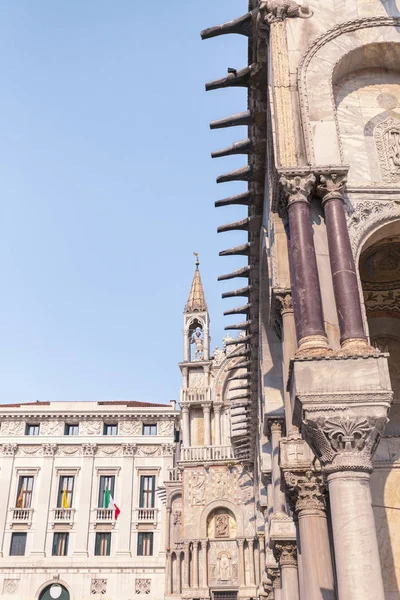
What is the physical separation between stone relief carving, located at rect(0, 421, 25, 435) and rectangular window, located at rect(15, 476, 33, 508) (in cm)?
393

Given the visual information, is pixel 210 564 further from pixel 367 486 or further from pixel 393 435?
pixel 367 486

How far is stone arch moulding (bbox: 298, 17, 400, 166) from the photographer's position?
11.2 meters

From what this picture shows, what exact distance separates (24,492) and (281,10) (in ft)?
156

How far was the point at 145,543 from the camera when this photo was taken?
49875 millimetres

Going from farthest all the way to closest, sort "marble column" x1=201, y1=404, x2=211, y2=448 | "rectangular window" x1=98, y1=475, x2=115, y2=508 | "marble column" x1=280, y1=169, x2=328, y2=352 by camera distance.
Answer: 1. "rectangular window" x1=98, y1=475, x2=115, y2=508
2. "marble column" x1=201, y1=404, x2=211, y2=448
3. "marble column" x1=280, y1=169, x2=328, y2=352

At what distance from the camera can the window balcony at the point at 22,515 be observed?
5025cm

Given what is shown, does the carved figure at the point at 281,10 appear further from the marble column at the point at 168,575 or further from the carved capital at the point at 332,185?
the marble column at the point at 168,575

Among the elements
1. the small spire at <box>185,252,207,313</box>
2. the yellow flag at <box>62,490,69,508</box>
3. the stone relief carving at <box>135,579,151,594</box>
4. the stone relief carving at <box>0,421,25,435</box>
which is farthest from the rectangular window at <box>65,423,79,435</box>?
the small spire at <box>185,252,207,313</box>

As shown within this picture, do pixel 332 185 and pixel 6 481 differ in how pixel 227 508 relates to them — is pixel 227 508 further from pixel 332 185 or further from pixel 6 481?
pixel 332 185

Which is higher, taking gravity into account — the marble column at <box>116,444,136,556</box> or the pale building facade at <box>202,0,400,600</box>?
the marble column at <box>116,444,136,556</box>

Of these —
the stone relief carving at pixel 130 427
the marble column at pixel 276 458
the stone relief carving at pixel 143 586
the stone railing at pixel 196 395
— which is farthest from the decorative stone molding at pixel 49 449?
the marble column at pixel 276 458

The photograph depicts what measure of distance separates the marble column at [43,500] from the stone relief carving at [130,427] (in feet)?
18.6

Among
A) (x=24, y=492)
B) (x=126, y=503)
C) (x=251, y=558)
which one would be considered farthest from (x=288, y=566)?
(x=24, y=492)

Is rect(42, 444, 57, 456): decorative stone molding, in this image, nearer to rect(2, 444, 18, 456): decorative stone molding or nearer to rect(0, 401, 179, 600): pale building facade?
rect(0, 401, 179, 600): pale building facade
